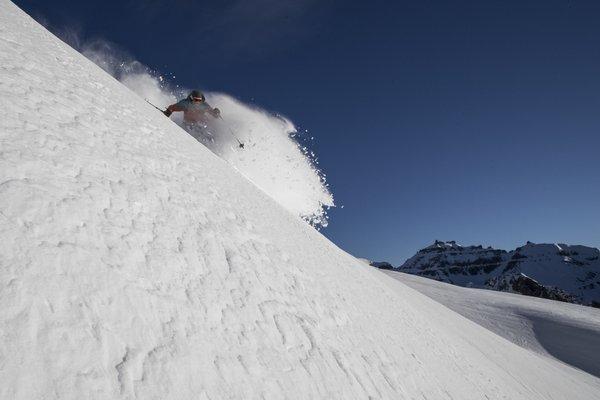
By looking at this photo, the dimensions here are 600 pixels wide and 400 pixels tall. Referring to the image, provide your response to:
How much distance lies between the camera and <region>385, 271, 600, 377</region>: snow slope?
28.7 ft

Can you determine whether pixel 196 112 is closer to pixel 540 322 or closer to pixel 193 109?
pixel 193 109

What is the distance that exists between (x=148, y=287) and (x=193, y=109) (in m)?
10.6

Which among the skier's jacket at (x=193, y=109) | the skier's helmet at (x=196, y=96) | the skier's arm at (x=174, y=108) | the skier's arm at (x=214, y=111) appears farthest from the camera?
the skier's arm at (x=214, y=111)

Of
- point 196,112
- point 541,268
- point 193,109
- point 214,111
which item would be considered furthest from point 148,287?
point 541,268

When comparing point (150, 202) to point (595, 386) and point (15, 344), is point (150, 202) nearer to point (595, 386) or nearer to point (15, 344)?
point (15, 344)

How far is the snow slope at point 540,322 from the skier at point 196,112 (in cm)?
1026

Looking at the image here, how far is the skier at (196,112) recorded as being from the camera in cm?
1074

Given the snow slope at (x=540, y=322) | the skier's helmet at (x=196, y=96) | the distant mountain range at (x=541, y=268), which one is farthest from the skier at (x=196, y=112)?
the distant mountain range at (x=541, y=268)

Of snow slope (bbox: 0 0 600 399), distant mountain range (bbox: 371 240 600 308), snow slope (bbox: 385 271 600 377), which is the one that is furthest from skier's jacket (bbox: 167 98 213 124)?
distant mountain range (bbox: 371 240 600 308)

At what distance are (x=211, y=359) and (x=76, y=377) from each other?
458mm

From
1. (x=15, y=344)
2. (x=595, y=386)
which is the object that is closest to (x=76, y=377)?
(x=15, y=344)

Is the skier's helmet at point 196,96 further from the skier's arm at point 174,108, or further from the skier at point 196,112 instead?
the skier's arm at point 174,108

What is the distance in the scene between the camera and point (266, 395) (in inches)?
49.4

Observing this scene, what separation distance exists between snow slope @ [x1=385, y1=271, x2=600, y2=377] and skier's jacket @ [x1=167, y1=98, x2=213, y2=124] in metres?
10.4
